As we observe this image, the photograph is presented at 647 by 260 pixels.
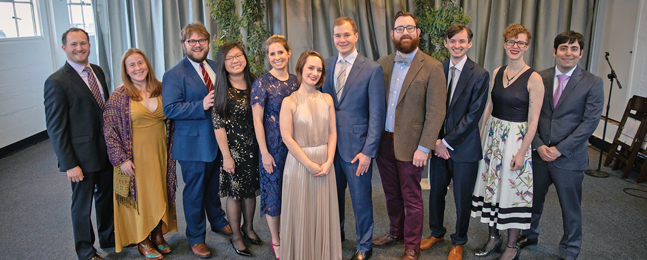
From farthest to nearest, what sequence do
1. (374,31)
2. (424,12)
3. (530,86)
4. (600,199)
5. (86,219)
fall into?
1. (374,31)
2. (424,12)
3. (600,199)
4. (86,219)
5. (530,86)

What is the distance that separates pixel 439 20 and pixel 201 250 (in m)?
3.06

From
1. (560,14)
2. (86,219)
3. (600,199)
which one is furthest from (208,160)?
(560,14)

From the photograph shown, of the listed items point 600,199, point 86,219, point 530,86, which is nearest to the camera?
point 530,86

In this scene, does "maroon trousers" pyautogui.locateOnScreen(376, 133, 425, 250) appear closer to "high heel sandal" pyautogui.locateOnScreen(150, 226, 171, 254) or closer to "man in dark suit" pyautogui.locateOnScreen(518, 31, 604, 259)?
"man in dark suit" pyautogui.locateOnScreen(518, 31, 604, 259)

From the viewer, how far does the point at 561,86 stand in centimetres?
269

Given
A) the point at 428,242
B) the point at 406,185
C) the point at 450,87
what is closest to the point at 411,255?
the point at 428,242

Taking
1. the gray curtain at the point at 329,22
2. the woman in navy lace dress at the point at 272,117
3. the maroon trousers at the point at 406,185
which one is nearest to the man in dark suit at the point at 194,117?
the woman in navy lace dress at the point at 272,117

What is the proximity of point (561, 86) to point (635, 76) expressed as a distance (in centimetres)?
300

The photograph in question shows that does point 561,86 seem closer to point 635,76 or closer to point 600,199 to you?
point 600,199

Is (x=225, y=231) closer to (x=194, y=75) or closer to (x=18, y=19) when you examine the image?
(x=194, y=75)

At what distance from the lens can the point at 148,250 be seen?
2.95m

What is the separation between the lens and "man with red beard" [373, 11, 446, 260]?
8.46 feet

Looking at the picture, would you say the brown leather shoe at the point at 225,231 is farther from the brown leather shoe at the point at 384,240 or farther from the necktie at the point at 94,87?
the necktie at the point at 94,87

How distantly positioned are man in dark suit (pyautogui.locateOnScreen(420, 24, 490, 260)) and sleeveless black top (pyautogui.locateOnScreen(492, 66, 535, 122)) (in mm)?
119
